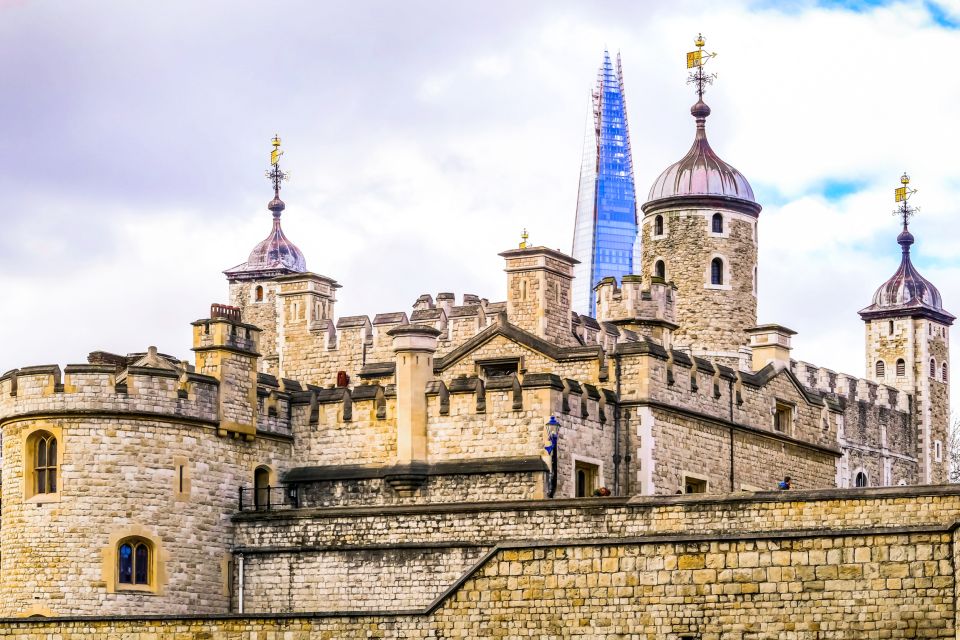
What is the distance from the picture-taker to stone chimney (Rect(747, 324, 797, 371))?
2299 inches

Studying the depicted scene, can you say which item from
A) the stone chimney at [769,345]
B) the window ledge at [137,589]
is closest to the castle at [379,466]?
the window ledge at [137,589]

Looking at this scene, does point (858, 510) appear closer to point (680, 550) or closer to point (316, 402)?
point (680, 550)

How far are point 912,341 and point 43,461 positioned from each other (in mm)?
39286

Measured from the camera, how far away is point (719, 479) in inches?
2098

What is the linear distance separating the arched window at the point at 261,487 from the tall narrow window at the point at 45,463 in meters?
4.55

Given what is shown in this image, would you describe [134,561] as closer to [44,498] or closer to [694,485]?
[44,498]

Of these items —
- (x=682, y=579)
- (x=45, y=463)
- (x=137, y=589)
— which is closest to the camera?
(x=682, y=579)

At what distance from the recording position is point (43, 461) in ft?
159

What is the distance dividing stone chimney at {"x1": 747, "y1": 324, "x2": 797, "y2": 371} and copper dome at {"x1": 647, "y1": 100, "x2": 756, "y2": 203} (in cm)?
761

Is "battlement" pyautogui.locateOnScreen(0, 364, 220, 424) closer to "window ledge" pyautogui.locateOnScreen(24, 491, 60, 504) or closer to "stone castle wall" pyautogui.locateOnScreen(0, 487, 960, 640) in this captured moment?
"window ledge" pyautogui.locateOnScreen(24, 491, 60, 504)

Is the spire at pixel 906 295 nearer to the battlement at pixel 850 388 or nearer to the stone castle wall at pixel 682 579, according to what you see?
the battlement at pixel 850 388

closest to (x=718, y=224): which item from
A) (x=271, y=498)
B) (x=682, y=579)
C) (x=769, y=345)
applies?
(x=769, y=345)

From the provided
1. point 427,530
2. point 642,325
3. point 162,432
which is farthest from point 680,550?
point 642,325

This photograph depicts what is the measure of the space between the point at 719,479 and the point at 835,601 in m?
16.0
